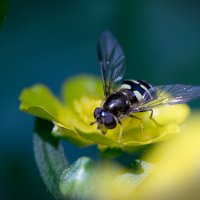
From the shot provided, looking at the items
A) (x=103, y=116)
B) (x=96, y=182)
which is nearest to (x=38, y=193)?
(x=103, y=116)

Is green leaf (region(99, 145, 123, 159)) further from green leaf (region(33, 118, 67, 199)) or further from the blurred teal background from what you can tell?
the blurred teal background

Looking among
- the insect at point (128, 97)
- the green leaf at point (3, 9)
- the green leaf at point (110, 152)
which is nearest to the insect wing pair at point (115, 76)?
the insect at point (128, 97)

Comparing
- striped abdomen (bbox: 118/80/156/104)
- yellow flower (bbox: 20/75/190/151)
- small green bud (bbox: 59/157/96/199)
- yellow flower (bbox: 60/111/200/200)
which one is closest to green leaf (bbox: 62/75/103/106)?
yellow flower (bbox: 20/75/190/151)

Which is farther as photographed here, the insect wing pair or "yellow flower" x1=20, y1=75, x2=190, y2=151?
the insect wing pair

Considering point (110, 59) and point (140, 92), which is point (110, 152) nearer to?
point (140, 92)

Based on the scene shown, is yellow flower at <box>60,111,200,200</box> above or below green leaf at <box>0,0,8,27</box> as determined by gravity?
below

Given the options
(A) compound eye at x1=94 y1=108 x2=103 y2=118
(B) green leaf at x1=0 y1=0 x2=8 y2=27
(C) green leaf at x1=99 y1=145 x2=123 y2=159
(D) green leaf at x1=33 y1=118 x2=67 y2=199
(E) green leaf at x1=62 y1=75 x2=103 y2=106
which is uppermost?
(B) green leaf at x1=0 y1=0 x2=8 y2=27

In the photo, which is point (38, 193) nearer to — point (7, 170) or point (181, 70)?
point (7, 170)

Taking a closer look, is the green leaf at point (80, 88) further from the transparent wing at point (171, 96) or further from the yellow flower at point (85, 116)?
the transparent wing at point (171, 96)
